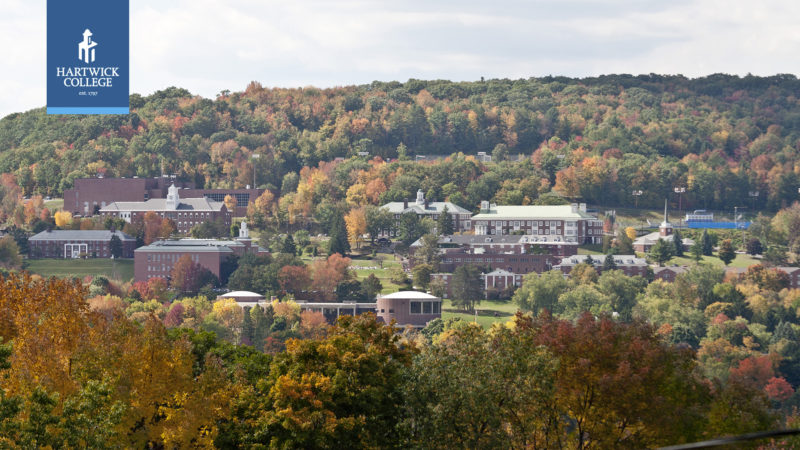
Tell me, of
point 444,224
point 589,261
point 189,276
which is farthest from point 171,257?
point 589,261

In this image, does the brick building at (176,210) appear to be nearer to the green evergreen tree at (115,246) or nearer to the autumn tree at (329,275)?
the green evergreen tree at (115,246)

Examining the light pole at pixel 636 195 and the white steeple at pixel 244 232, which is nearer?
the white steeple at pixel 244 232

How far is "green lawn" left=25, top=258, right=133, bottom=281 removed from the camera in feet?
470

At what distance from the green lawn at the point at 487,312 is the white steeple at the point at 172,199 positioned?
4217 centimetres

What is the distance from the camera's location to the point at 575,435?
4184 cm

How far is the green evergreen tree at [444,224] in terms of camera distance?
16388 centimetres

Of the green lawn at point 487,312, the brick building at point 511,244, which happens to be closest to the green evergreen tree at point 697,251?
the brick building at point 511,244

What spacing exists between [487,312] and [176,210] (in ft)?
159

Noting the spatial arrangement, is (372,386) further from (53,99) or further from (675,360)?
(53,99)

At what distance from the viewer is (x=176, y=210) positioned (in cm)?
16712

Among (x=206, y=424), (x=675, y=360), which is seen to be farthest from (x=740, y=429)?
(x=206, y=424)

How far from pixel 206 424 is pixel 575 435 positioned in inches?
419

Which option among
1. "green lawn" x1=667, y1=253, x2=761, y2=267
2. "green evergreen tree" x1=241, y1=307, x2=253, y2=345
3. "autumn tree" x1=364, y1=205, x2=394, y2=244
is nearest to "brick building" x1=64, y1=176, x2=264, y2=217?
"autumn tree" x1=364, y1=205, x2=394, y2=244

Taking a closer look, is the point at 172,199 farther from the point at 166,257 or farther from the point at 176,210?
the point at 166,257
